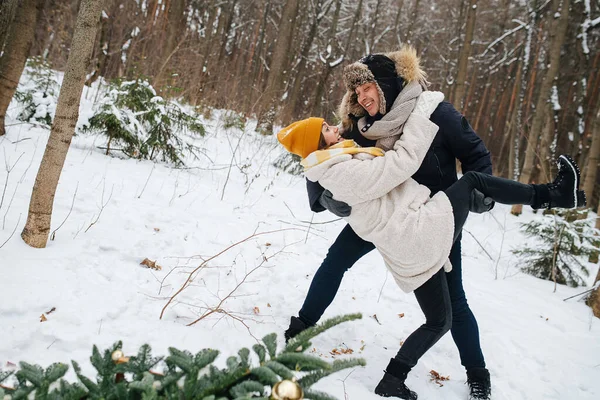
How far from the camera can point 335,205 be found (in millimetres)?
1981

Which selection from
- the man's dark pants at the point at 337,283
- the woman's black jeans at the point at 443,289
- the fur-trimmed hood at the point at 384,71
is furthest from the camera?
the man's dark pants at the point at 337,283

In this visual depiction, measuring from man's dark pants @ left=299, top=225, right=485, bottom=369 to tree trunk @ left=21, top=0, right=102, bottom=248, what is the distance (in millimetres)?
1713

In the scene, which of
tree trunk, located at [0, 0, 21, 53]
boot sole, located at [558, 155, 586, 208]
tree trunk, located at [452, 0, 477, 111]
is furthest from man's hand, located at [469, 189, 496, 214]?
tree trunk, located at [452, 0, 477, 111]

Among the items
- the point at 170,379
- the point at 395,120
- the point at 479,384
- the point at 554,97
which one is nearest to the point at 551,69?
the point at 554,97

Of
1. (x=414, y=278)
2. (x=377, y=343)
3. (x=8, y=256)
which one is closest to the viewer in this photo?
(x=414, y=278)

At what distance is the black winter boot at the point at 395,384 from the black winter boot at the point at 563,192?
109 cm

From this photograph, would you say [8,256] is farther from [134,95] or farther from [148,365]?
[134,95]

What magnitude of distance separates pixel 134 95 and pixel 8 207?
2.87 m

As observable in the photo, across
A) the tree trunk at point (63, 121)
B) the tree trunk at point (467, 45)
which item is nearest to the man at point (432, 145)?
the tree trunk at point (63, 121)

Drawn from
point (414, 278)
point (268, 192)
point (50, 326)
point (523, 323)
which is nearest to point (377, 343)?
point (414, 278)

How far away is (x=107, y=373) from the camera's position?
885 mm

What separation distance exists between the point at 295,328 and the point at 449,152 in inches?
52.6

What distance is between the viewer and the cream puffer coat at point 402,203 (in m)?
1.78

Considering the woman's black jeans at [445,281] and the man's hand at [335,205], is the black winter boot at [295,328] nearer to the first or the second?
the woman's black jeans at [445,281]
